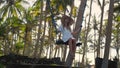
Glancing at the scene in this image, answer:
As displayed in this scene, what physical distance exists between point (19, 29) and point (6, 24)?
337 cm

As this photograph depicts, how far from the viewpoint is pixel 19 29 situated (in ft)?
165

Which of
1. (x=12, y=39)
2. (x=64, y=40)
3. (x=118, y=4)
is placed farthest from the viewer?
(x=12, y=39)

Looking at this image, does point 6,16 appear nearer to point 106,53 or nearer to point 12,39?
point 12,39

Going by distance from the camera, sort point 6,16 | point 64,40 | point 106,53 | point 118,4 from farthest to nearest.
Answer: point 6,16 → point 118,4 → point 106,53 → point 64,40

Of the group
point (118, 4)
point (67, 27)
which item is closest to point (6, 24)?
point (118, 4)

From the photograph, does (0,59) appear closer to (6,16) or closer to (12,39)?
(6,16)

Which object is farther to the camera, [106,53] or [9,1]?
[9,1]

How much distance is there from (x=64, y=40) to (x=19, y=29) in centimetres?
4235

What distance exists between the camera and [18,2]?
4916 cm

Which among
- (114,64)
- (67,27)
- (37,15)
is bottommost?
(114,64)

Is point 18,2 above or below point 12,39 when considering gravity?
above

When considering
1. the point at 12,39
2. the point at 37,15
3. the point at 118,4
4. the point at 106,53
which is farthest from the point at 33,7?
the point at 106,53

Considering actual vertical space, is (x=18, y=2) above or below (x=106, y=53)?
above

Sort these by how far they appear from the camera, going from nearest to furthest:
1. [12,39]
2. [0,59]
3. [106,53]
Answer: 1. [0,59]
2. [106,53]
3. [12,39]
